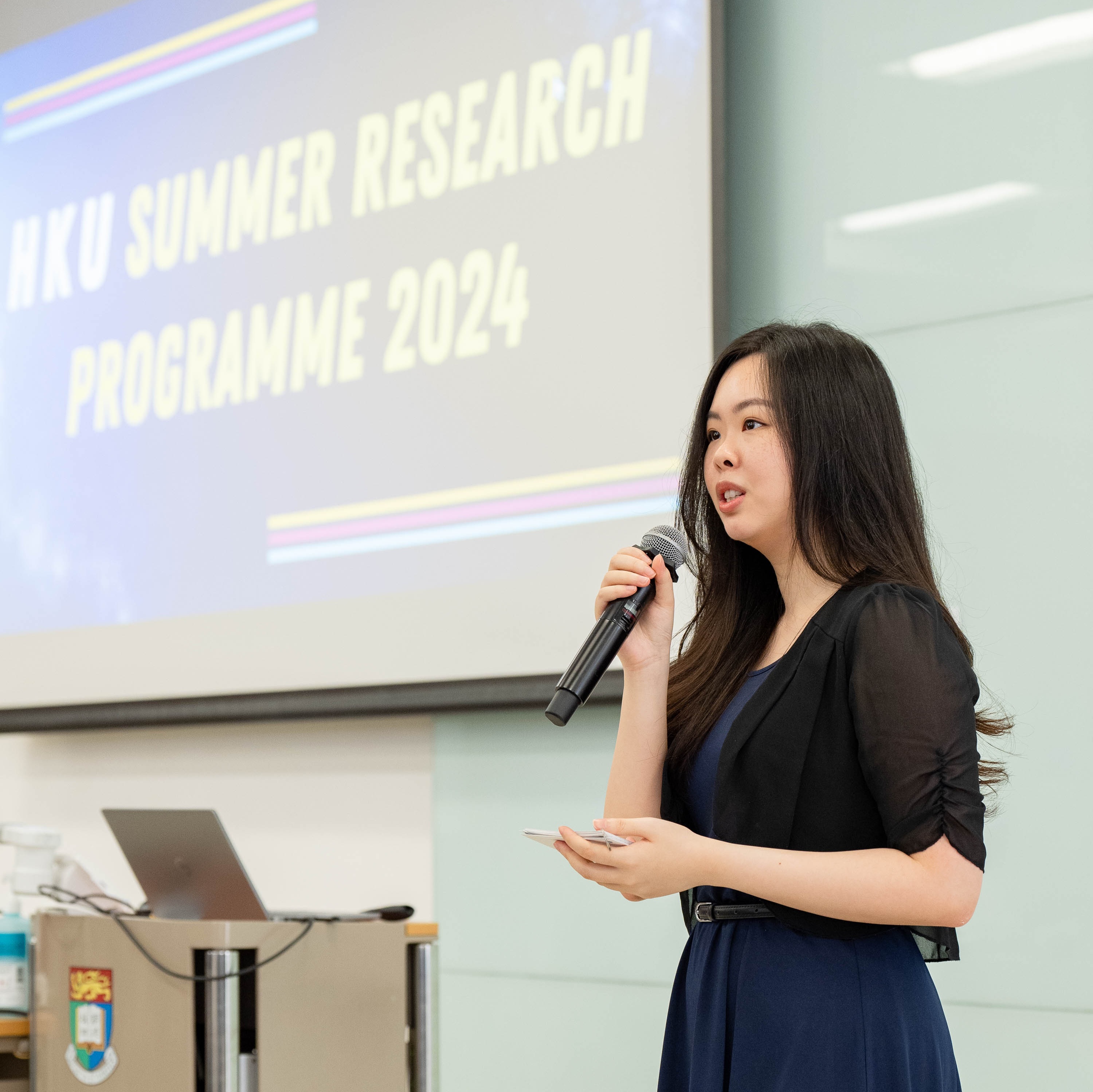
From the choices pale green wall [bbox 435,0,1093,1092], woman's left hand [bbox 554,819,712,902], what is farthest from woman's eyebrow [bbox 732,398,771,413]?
pale green wall [bbox 435,0,1093,1092]

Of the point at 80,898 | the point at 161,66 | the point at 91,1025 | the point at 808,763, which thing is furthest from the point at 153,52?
the point at 808,763

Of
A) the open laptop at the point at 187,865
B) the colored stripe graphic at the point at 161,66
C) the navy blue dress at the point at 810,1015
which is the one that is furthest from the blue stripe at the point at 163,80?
the navy blue dress at the point at 810,1015

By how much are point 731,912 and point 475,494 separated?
4.92 feet

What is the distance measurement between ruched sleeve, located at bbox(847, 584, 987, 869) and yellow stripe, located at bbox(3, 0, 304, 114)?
2406 millimetres

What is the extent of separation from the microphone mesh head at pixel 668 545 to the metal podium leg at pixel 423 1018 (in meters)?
0.80

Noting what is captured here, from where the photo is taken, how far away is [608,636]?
132 centimetres

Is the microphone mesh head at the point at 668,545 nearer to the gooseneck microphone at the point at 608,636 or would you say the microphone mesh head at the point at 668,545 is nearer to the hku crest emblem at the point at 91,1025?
the gooseneck microphone at the point at 608,636

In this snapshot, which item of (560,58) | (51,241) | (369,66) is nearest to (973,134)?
(560,58)

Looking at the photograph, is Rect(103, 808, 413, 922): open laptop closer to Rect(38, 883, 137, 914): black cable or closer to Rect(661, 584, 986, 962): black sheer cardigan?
Rect(38, 883, 137, 914): black cable

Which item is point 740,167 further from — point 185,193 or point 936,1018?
point 936,1018

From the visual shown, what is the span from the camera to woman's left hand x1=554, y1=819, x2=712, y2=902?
113 centimetres

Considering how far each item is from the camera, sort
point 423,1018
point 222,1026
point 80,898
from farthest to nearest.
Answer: point 80,898 < point 423,1018 < point 222,1026

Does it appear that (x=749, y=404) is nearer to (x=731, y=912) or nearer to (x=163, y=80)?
→ (x=731, y=912)

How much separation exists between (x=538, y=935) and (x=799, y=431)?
5.00ft
